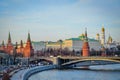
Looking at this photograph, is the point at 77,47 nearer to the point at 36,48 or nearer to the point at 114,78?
the point at 36,48

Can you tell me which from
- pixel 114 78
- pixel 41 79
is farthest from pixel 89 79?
pixel 41 79

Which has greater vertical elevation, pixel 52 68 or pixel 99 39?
pixel 99 39

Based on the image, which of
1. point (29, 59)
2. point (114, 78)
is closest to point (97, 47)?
point (29, 59)

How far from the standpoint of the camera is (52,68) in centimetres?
2495

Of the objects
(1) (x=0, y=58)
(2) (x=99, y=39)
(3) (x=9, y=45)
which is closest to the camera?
(1) (x=0, y=58)

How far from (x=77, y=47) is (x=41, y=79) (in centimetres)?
3371

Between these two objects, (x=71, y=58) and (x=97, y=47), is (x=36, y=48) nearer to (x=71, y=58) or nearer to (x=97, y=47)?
(x=97, y=47)

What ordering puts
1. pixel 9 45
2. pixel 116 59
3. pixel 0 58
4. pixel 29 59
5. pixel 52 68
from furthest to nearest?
1. pixel 9 45
2. pixel 29 59
3. pixel 0 58
4. pixel 52 68
5. pixel 116 59

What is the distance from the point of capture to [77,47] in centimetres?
4988

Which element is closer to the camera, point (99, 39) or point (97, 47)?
point (97, 47)

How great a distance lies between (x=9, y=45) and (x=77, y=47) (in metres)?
14.5

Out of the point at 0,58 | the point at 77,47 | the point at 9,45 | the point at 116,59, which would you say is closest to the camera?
the point at 116,59

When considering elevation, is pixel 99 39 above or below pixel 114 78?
above

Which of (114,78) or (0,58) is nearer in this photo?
(114,78)
